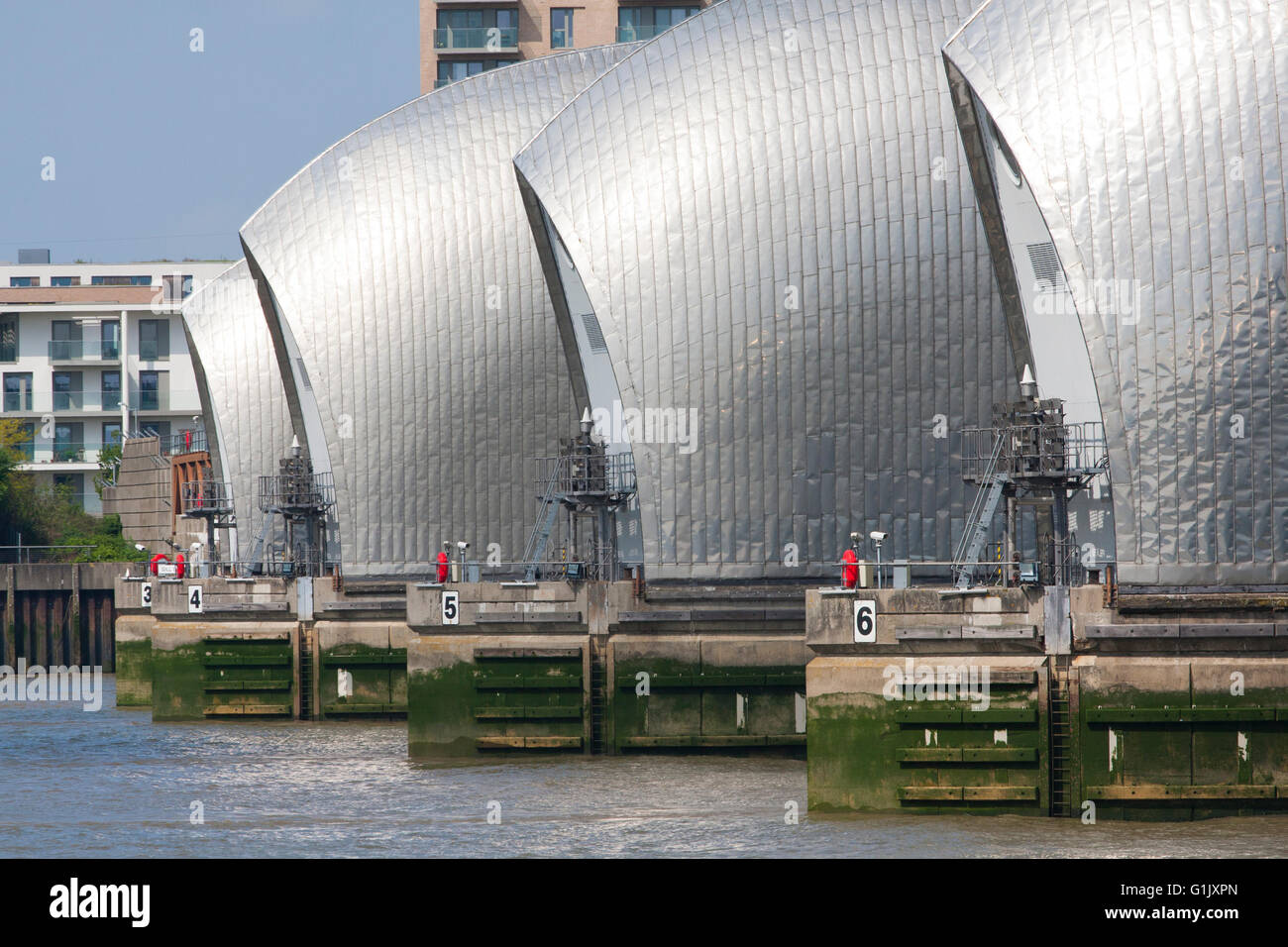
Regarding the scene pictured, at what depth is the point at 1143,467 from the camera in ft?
107

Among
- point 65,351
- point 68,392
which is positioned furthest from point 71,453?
point 65,351

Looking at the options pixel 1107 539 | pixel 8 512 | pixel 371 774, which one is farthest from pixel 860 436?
pixel 8 512

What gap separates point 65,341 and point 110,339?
2457mm

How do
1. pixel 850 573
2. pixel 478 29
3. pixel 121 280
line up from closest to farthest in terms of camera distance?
pixel 850 573 → pixel 478 29 → pixel 121 280

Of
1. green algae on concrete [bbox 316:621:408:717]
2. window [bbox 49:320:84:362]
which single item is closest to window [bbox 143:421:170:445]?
window [bbox 49:320:84:362]

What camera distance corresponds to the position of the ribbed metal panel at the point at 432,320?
5241 centimetres

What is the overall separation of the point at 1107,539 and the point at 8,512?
69.5 metres

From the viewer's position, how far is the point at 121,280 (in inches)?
5113

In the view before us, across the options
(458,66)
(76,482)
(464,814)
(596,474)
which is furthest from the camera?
(76,482)

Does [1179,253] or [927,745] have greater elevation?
[1179,253]

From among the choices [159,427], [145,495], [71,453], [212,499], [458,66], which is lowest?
[212,499]

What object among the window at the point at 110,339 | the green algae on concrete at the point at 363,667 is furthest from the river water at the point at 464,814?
the window at the point at 110,339

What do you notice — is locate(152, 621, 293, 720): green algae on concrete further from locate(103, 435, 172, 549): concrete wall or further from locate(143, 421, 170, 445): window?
locate(143, 421, 170, 445): window

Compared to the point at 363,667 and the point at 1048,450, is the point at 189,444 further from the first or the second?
the point at 1048,450
